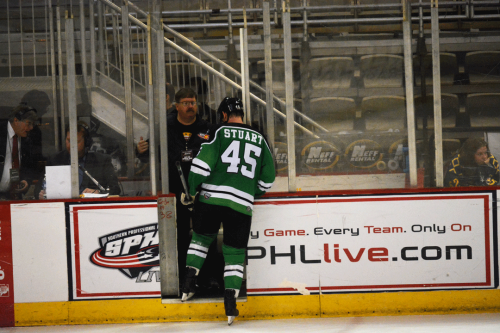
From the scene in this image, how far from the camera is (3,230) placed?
2842 millimetres

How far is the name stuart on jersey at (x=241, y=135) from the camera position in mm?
2738

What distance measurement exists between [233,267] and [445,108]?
1712 mm

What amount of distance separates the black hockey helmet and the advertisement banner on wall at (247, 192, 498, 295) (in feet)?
1.96

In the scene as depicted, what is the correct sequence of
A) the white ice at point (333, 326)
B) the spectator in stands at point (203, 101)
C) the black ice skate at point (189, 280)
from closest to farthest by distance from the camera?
1. the white ice at point (333, 326)
2. the black ice skate at point (189, 280)
3. the spectator in stands at point (203, 101)

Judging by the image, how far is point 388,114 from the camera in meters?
2.94

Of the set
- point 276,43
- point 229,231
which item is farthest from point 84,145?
point 276,43

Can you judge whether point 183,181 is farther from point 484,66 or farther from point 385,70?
point 484,66

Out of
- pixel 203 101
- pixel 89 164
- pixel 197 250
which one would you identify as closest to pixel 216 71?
pixel 203 101

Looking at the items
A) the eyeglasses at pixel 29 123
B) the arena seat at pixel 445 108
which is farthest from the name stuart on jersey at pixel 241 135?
the eyeglasses at pixel 29 123

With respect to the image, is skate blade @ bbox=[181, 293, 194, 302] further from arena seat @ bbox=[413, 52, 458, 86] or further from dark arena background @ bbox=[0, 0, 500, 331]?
arena seat @ bbox=[413, 52, 458, 86]

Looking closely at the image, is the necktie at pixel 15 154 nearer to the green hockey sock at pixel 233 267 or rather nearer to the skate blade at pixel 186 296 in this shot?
the skate blade at pixel 186 296

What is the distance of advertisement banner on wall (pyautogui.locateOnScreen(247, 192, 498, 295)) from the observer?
2.87 metres

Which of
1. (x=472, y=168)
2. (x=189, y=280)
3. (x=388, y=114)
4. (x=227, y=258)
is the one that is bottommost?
(x=189, y=280)

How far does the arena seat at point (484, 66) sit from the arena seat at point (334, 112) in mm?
790
